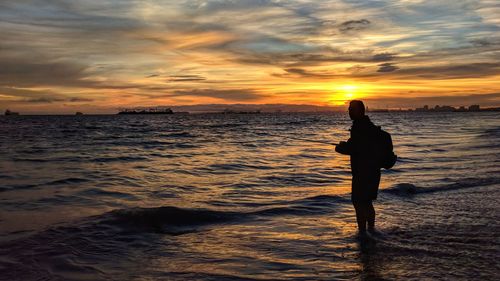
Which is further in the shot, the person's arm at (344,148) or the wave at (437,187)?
the wave at (437,187)

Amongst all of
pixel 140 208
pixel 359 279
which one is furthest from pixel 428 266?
pixel 140 208

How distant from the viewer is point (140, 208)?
10.1 meters

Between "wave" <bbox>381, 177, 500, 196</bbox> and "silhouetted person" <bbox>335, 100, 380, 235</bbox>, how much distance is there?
17.5ft

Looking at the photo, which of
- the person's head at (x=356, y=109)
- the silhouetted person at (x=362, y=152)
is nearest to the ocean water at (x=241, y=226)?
the silhouetted person at (x=362, y=152)

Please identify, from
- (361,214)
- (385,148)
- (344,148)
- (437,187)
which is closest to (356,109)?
(344,148)

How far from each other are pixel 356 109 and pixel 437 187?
7316 millimetres

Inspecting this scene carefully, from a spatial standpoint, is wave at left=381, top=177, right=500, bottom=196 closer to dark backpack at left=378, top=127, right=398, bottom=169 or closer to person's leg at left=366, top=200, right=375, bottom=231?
person's leg at left=366, top=200, right=375, bottom=231

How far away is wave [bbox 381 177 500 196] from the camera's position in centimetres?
1237

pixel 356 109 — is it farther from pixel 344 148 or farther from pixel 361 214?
pixel 361 214

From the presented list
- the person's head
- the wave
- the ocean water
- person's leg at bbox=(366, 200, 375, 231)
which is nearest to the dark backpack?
the person's head

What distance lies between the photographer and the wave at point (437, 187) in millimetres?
12366

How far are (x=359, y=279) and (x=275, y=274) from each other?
1055 mm

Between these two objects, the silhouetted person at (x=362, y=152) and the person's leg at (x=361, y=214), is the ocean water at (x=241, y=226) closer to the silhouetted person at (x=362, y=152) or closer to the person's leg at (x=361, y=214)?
the person's leg at (x=361, y=214)

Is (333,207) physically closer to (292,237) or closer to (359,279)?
(292,237)
